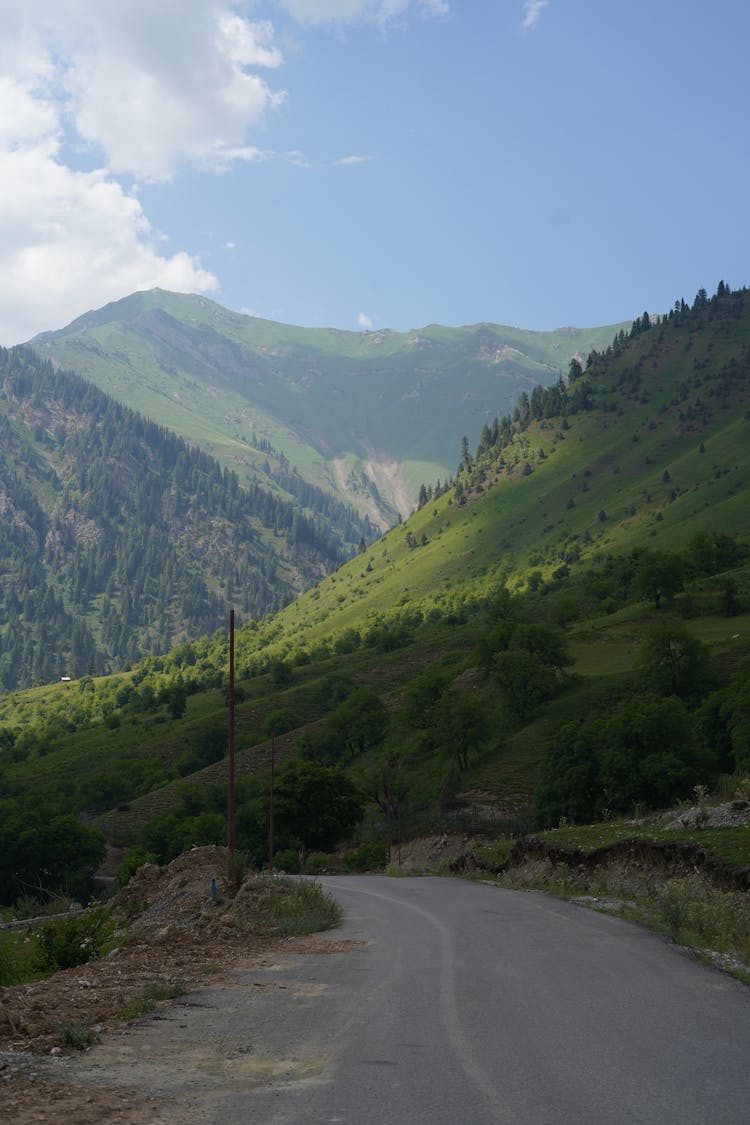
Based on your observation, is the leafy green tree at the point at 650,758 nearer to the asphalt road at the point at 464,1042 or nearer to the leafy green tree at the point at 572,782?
the leafy green tree at the point at 572,782

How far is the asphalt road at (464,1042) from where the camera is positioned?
923cm

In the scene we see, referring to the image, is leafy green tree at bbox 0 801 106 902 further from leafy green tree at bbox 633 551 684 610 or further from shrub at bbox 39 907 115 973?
shrub at bbox 39 907 115 973

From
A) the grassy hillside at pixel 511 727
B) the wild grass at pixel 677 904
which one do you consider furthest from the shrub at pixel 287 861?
the wild grass at pixel 677 904

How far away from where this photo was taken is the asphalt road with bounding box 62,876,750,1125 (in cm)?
923

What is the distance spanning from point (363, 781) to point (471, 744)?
16.9m

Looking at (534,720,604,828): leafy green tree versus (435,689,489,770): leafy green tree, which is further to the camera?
(435,689,489,770): leafy green tree

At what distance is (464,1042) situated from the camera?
1168 cm

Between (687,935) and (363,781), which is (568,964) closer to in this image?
(687,935)

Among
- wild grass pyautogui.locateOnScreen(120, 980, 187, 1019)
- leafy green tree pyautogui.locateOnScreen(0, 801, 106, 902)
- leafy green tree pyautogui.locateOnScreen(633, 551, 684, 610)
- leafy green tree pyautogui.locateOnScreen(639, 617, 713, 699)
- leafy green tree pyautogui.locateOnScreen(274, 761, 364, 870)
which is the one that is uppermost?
leafy green tree pyautogui.locateOnScreen(633, 551, 684, 610)

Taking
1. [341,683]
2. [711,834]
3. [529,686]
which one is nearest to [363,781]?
[529,686]

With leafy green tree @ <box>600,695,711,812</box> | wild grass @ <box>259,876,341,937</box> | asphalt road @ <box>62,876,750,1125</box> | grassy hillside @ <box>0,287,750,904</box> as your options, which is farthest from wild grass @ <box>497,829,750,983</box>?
leafy green tree @ <box>600,695,711,812</box>

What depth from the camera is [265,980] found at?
17.1 m

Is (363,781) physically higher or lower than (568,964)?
lower

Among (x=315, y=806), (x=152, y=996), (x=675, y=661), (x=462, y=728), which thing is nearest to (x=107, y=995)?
(x=152, y=996)
